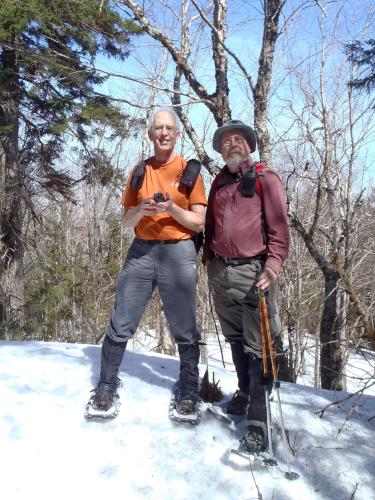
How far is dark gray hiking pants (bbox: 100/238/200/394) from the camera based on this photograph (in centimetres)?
289

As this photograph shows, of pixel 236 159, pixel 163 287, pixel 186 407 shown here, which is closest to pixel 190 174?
pixel 236 159

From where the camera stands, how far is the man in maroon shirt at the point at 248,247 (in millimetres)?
2582

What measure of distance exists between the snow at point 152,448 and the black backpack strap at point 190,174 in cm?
160

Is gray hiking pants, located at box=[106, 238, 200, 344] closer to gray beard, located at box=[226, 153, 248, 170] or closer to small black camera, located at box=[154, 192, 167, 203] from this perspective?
small black camera, located at box=[154, 192, 167, 203]

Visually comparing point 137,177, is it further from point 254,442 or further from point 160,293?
point 254,442

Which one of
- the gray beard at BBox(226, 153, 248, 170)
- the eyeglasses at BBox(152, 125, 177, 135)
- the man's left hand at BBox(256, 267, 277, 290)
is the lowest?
the man's left hand at BBox(256, 267, 277, 290)

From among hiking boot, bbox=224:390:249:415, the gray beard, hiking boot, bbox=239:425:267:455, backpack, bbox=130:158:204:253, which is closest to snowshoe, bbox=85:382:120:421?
hiking boot, bbox=224:390:249:415

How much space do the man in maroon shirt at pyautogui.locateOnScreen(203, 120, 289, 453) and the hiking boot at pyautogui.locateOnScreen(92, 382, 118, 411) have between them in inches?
37.2

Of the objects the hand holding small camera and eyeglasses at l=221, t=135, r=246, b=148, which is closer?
the hand holding small camera

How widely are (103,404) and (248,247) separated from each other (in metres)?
1.45

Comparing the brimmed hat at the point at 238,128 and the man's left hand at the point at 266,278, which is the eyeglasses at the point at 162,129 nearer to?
the brimmed hat at the point at 238,128

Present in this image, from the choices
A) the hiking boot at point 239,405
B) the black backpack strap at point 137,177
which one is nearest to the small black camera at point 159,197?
the black backpack strap at point 137,177

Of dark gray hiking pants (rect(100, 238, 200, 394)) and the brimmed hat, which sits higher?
the brimmed hat

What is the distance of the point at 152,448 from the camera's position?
2.63 meters
